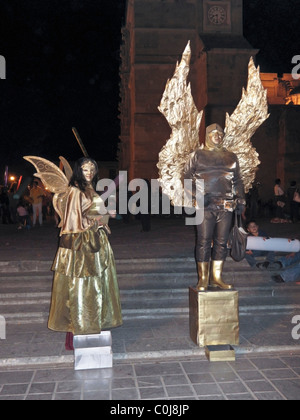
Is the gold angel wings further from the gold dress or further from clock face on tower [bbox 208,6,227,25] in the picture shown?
clock face on tower [bbox 208,6,227,25]

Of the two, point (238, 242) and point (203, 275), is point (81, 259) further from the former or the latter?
point (238, 242)

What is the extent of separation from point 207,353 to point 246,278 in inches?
119

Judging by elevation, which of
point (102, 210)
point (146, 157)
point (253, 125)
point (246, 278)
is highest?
point (146, 157)

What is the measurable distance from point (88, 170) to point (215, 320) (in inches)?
93.5

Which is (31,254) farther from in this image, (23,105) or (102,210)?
(23,105)

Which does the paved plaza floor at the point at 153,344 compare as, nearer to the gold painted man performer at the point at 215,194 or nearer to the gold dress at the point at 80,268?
the gold dress at the point at 80,268

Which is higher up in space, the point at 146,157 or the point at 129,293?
the point at 146,157

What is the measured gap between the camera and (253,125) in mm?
5414

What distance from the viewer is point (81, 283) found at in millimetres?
4637

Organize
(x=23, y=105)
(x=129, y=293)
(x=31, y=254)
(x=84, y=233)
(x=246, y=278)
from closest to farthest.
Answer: (x=84, y=233) → (x=129, y=293) → (x=246, y=278) → (x=31, y=254) → (x=23, y=105)

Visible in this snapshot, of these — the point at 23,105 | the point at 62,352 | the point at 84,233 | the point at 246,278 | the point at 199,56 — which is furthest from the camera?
the point at 23,105

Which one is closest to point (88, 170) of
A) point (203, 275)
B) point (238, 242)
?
point (203, 275)

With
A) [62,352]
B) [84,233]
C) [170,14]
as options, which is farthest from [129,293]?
[170,14]

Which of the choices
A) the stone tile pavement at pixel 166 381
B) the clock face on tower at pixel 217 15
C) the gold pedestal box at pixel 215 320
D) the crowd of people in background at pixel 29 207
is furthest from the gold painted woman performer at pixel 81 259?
the clock face on tower at pixel 217 15
